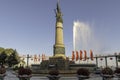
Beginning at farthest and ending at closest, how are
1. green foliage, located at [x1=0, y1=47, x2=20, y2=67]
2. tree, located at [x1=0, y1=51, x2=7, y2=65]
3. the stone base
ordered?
tree, located at [x1=0, y1=51, x2=7, y2=65]
green foliage, located at [x1=0, y1=47, x2=20, y2=67]
the stone base

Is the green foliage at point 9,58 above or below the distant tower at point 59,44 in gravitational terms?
below

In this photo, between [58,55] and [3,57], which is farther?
[3,57]

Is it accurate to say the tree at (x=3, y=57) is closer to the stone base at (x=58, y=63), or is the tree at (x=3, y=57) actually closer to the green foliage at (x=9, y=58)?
the green foliage at (x=9, y=58)

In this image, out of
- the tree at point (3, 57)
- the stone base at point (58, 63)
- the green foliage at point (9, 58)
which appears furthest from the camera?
the tree at point (3, 57)

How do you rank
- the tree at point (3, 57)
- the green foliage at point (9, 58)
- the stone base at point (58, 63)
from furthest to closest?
the tree at point (3, 57) < the green foliage at point (9, 58) < the stone base at point (58, 63)

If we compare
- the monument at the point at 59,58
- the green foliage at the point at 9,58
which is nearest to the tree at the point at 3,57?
the green foliage at the point at 9,58

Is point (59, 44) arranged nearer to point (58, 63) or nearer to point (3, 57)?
point (58, 63)

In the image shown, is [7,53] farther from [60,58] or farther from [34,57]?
[60,58]

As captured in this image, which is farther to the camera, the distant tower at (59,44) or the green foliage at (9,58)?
the green foliage at (9,58)

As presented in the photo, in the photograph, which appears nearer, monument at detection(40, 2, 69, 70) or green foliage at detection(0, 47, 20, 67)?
monument at detection(40, 2, 69, 70)

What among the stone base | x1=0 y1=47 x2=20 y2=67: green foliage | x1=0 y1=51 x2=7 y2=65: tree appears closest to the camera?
the stone base

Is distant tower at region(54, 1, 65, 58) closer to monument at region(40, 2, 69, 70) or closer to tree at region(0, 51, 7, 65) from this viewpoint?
monument at region(40, 2, 69, 70)

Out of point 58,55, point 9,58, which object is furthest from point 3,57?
point 58,55

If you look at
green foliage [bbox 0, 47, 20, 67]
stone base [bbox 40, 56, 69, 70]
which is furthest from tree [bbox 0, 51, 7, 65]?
stone base [bbox 40, 56, 69, 70]
